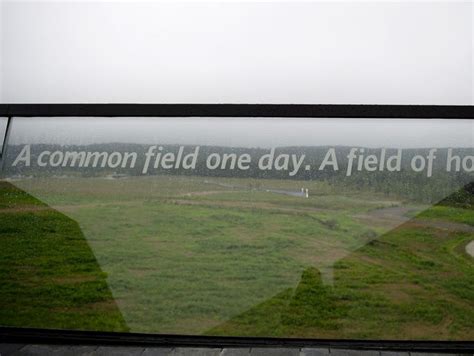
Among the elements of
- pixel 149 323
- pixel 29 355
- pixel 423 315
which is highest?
pixel 423 315

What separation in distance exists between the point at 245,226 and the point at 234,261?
288 mm

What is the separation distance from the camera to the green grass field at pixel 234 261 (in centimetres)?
321

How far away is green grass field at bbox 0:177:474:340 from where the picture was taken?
321cm

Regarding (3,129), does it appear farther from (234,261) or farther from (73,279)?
(234,261)

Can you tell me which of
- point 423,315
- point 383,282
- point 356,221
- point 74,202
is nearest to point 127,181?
point 74,202

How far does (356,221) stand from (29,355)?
263cm

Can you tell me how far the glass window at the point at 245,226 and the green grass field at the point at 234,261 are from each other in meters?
0.01

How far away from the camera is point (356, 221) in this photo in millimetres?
3244

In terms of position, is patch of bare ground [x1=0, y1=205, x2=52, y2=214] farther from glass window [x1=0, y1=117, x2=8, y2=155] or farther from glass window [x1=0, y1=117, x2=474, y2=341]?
glass window [x1=0, y1=117, x2=8, y2=155]

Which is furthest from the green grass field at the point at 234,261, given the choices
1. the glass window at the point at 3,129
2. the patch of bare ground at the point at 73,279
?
the glass window at the point at 3,129

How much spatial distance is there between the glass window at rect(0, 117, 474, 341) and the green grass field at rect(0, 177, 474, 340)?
0.01m

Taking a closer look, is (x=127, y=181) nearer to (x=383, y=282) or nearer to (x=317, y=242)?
(x=317, y=242)

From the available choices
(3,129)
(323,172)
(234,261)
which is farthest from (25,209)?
(323,172)

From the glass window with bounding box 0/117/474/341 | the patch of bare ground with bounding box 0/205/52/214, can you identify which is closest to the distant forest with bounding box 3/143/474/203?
the glass window with bounding box 0/117/474/341
